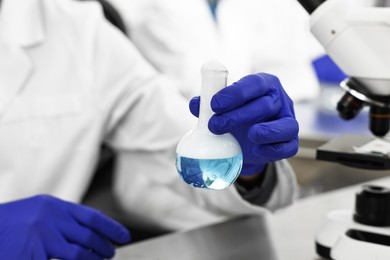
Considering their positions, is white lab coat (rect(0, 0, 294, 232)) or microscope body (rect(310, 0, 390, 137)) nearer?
microscope body (rect(310, 0, 390, 137))

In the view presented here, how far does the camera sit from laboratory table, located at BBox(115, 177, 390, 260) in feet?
2.76

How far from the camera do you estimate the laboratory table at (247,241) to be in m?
0.84

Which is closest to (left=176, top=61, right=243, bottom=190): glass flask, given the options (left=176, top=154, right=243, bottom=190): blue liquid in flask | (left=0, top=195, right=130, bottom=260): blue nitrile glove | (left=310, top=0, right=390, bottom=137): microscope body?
(left=176, top=154, right=243, bottom=190): blue liquid in flask

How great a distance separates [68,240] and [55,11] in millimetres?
530

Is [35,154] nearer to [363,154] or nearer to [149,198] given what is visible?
[149,198]

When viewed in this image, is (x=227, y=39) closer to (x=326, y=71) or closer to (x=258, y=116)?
(x=326, y=71)

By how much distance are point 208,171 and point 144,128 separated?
61 cm

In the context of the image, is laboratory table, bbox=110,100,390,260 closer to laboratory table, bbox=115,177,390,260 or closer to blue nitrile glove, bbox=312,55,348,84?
laboratory table, bbox=115,177,390,260

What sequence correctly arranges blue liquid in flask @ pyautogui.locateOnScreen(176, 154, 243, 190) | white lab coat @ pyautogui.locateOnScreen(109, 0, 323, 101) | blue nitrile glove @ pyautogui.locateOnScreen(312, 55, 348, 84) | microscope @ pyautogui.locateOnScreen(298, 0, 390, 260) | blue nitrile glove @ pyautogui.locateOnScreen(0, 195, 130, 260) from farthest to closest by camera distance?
1. blue nitrile glove @ pyautogui.locateOnScreen(312, 55, 348, 84)
2. white lab coat @ pyautogui.locateOnScreen(109, 0, 323, 101)
3. blue nitrile glove @ pyautogui.locateOnScreen(0, 195, 130, 260)
4. microscope @ pyautogui.locateOnScreen(298, 0, 390, 260)
5. blue liquid in flask @ pyautogui.locateOnScreen(176, 154, 243, 190)

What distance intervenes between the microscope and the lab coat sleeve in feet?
1.24

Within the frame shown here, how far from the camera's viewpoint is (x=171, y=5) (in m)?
2.17

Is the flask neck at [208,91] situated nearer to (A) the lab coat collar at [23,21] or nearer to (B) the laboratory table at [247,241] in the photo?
(B) the laboratory table at [247,241]

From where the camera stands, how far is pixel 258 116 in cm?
69

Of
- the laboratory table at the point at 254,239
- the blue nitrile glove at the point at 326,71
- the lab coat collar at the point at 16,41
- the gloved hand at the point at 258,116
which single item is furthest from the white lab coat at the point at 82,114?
the blue nitrile glove at the point at 326,71
